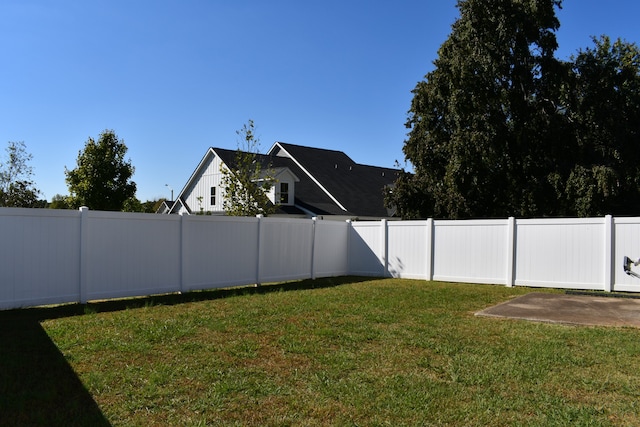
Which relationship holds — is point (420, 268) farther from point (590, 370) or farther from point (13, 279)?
point (13, 279)

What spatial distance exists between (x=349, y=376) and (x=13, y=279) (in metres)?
6.39

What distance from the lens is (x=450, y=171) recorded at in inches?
685

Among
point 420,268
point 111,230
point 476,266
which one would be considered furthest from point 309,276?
point 111,230

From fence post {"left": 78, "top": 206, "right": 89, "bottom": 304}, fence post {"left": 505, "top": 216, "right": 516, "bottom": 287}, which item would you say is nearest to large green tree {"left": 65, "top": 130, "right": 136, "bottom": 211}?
fence post {"left": 78, "top": 206, "right": 89, "bottom": 304}

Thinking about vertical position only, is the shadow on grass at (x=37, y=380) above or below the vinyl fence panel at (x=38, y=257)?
below

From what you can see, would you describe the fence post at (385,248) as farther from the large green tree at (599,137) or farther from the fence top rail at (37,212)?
the fence top rail at (37,212)

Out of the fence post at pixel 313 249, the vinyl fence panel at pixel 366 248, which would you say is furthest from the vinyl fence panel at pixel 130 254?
the vinyl fence panel at pixel 366 248

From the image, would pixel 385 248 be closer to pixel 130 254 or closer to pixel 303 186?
pixel 130 254

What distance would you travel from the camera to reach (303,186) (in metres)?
27.6

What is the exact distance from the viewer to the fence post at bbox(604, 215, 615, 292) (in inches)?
447

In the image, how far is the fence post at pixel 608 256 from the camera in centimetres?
1136

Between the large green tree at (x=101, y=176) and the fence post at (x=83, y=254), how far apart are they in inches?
808

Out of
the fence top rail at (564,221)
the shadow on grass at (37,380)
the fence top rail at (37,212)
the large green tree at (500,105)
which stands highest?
the large green tree at (500,105)

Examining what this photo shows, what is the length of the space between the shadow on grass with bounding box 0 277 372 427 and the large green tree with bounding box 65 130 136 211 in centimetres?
2129
